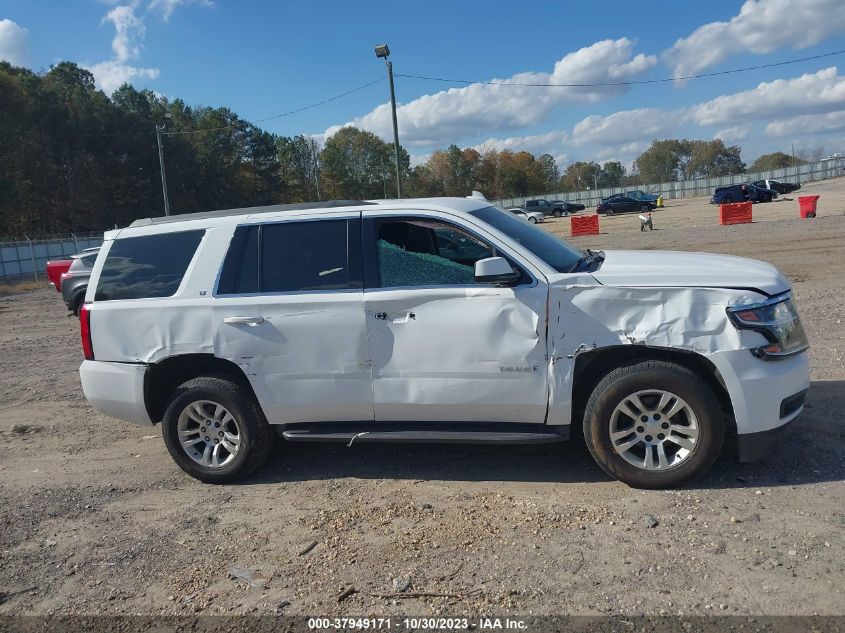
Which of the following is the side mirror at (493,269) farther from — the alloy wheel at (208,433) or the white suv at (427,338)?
the alloy wheel at (208,433)

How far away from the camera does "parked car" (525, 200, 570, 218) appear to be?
61094 mm

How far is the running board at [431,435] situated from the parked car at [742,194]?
44915 mm

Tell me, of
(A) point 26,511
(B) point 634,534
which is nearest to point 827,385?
(B) point 634,534

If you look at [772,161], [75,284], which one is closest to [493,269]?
[75,284]

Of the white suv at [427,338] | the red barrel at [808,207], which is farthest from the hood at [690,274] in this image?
the red barrel at [808,207]

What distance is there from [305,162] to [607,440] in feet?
292

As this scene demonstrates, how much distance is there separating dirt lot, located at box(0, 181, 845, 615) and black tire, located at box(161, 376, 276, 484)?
5.9 inches

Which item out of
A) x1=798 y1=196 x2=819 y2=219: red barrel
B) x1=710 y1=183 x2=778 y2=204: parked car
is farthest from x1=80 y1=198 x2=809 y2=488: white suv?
x1=710 y1=183 x2=778 y2=204: parked car

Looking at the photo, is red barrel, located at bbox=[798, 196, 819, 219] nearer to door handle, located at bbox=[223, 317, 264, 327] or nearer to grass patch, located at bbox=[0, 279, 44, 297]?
door handle, located at bbox=[223, 317, 264, 327]

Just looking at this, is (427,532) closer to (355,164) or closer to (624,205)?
(624,205)

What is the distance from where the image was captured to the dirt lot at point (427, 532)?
3.42m

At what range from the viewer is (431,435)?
4.65m

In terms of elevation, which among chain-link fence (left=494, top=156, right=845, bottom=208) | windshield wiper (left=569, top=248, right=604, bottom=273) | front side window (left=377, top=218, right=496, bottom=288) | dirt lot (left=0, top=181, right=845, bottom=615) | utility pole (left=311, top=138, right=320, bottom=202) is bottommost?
dirt lot (left=0, top=181, right=845, bottom=615)

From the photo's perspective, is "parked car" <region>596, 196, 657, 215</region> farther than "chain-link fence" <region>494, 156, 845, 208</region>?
No
